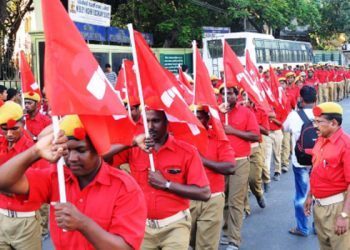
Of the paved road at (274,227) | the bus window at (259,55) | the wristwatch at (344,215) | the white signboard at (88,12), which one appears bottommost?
the paved road at (274,227)

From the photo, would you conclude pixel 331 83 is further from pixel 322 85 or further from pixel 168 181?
pixel 168 181

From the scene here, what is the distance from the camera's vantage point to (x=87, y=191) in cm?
299

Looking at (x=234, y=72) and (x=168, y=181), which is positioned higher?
(x=234, y=72)

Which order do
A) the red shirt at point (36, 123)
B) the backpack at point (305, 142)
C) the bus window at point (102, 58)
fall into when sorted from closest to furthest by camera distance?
the backpack at point (305, 142), the red shirt at point (36, 123), the bus window at point (102, 58)

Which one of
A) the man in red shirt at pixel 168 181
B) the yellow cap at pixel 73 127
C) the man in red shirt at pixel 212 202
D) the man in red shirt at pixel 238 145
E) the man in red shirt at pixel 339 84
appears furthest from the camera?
the man in red shirt at pixel 339 84

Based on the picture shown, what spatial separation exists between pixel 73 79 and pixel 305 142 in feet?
14.1

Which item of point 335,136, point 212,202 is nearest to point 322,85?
point 212,202

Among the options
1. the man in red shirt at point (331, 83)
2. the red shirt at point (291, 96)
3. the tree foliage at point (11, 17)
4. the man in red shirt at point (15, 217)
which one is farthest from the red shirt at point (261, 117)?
the man in red shirt at point (331, 83)

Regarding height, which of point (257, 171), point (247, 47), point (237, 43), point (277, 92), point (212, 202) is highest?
point (237, 43)

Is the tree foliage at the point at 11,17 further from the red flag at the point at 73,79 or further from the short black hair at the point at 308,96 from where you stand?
the red flag at the point at 73,79

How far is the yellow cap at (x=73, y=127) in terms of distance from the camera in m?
2.95

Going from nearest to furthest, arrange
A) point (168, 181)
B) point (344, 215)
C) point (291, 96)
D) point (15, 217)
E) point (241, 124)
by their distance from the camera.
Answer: point (168, 181), point (344, 215), point (15, 217), point (241, 124), point (291, 96)

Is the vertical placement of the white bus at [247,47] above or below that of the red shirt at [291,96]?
above

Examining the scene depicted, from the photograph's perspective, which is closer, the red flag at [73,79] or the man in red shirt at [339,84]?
the red flag at [73,79]
